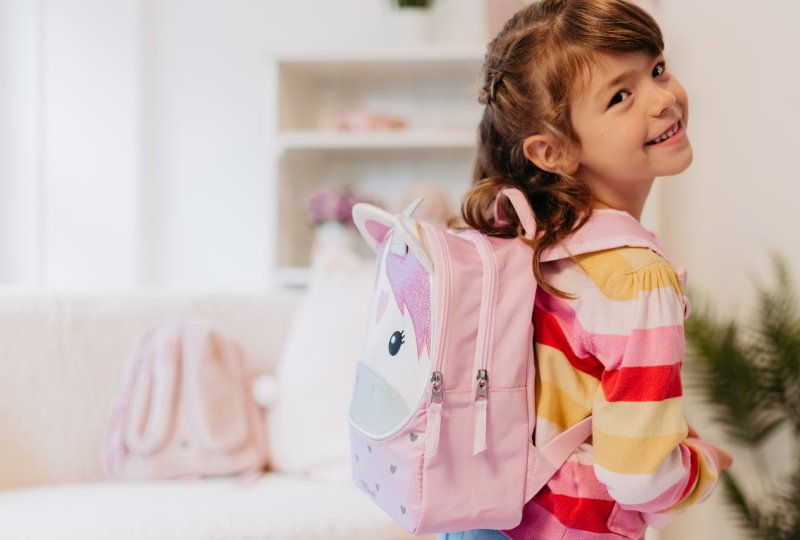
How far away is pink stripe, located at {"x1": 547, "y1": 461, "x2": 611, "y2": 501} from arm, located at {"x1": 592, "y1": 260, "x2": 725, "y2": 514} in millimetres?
44

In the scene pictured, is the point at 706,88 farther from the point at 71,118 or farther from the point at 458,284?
the point at 71,118

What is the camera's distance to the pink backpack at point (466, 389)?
30.1 inches

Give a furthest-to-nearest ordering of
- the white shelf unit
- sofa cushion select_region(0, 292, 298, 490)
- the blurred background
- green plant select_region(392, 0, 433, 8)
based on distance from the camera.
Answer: green plant select_region(392, 0, 433, 8)
the white shelf unit
the blurred background
sofa cushion select_region(0, 292, 298, 490)

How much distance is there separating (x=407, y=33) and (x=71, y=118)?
109cm

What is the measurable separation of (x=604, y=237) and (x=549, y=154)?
0.12 meters

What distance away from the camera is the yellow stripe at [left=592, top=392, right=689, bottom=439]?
0.72m

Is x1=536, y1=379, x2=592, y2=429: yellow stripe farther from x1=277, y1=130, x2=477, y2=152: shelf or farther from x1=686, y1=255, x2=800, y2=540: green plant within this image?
x1=277, y1=130, x2=477, y2=152: shelf

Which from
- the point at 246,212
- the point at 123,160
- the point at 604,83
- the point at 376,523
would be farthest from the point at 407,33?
the point at 604,83

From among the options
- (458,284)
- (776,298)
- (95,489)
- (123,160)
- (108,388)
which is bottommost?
(95,489)

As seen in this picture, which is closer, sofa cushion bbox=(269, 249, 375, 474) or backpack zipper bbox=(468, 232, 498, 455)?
backpack zipper bbox=(468, 232, 498, 455)

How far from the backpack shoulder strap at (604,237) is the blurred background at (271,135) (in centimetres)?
133

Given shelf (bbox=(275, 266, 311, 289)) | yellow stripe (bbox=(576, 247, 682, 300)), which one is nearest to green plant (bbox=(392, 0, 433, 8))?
shelf (bbox=(275, 266, 311, 289))

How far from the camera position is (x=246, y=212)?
9.07 feet

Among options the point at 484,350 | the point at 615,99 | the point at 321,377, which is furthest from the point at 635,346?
the point at 321,377
